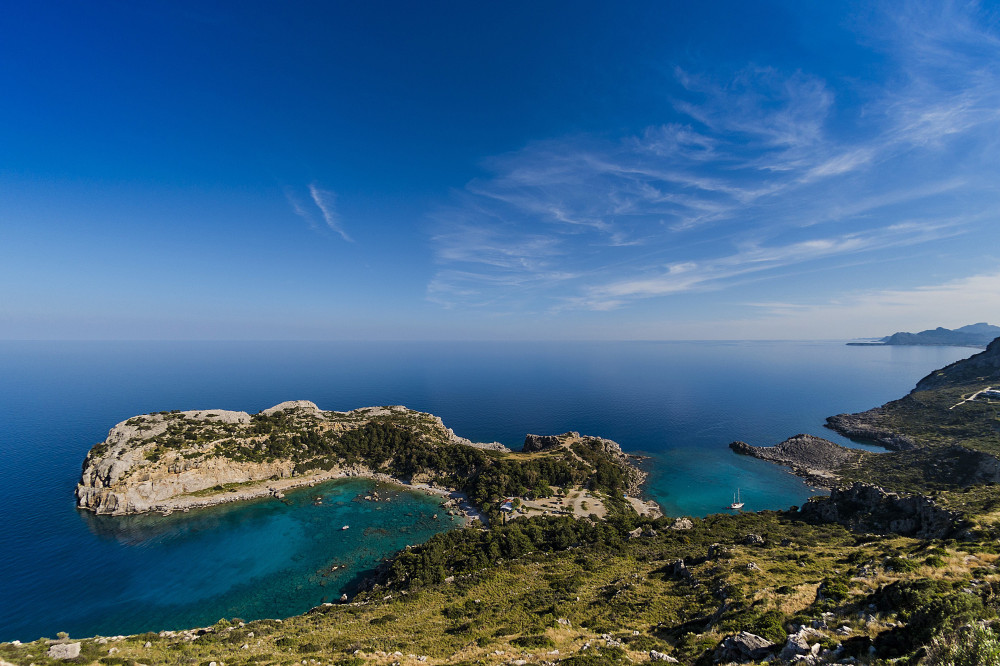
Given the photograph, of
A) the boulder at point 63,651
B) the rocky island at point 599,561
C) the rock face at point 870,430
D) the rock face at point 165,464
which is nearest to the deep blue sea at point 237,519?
the rock face at point 165,464

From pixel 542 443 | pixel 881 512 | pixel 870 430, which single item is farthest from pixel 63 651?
pixel 870 430

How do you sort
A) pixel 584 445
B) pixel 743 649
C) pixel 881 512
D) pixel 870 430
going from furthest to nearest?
pixel 870 430, pixel 584 445, pixel 881 512, pixel 743 649

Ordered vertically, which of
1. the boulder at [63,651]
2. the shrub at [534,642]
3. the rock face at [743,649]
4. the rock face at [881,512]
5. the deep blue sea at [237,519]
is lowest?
the deep blue sea at [237,519]

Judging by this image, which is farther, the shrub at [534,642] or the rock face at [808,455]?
the rock face at [808,455]

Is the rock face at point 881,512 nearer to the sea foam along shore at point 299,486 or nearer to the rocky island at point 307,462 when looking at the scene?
the rocky island at point 307,462

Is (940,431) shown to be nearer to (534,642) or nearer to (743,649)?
(743,649)

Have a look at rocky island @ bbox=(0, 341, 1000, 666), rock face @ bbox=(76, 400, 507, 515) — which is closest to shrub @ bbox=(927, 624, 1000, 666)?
rocky island @ bbox=(0, 341, 1000, 666)

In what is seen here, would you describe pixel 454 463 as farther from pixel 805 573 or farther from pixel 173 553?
pixel 805 573
